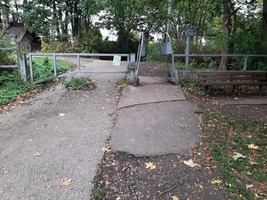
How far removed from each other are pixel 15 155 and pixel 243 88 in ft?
21.8

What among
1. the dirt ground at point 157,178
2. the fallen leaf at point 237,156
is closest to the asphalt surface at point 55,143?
the dirt ground at point 157,178

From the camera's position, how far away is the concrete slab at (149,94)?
6082 millimetres

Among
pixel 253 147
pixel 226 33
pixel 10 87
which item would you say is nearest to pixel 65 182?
pixel 253 147

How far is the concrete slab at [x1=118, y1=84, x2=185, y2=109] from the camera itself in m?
6.08

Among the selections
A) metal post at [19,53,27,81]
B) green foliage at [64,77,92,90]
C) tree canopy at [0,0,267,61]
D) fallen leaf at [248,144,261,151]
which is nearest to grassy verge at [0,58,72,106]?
metal post at [19,53,27,81]

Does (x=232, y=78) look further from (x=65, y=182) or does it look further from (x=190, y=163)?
(x=65, y=182)

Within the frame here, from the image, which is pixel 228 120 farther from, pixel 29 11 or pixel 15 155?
pixel 29 11

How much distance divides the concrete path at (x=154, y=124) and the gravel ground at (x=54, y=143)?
0.31 meters

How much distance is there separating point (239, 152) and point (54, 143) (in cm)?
300

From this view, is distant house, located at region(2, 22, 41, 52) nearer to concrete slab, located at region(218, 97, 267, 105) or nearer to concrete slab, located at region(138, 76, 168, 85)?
concrete slab, located at region(138, 76, 168, 85)

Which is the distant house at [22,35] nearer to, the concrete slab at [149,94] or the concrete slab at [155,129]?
the concrete slab at [149,94]

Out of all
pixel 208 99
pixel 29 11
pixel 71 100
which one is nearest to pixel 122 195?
pixel 71 100

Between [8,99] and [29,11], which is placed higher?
[29,11]

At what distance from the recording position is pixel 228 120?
5160 millimetres
